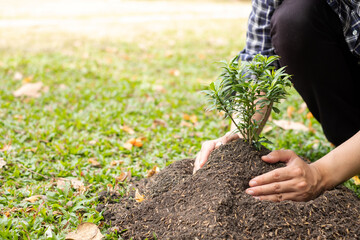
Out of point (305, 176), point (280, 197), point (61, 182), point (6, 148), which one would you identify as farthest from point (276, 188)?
point (6, 148)

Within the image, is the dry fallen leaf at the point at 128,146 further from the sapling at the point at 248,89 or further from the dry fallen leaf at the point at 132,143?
the sapling at the point at 248,89

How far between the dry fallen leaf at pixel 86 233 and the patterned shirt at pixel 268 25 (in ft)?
4.49

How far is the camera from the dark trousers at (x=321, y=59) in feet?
7.11

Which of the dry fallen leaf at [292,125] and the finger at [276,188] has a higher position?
the finger at [276,188]

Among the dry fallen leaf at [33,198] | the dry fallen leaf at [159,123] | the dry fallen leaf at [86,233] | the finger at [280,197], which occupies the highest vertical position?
the finger at [280,197]

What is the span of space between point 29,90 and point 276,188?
298cm

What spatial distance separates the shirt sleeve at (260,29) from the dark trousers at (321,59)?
81 millimetres

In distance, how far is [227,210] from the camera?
169 cm

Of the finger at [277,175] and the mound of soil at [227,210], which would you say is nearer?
the mound of soil at [227,210]

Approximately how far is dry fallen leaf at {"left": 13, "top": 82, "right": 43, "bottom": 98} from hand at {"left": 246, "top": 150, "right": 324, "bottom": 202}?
2787 mm

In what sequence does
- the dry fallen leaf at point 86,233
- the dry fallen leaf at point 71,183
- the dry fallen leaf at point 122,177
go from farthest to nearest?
the dry fallen leaf at point 122,177 < the dry fallen leaf at point 71,183 < the dry fallen leaf at point 86,233

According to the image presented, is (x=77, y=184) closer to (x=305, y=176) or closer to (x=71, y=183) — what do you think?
(x=71, y=183)

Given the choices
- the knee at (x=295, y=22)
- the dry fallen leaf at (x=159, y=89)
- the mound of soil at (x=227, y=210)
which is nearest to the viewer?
the mound of soil at (x=227, y=210)

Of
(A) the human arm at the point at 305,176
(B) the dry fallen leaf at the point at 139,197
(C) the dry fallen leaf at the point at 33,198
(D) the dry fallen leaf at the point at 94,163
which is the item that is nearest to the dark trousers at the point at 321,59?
(A) the human arm at the point at 305,176
